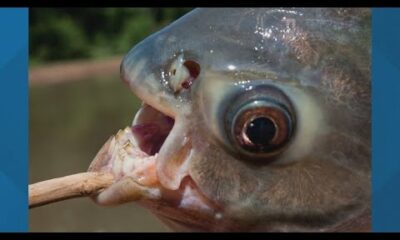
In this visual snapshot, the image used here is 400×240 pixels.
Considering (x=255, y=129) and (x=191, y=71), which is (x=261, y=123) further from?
(x=191, y=71)

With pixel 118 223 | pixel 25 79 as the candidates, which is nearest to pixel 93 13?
pixel 118 223

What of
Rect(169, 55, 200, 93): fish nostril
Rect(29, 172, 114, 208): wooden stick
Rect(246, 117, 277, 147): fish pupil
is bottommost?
Rect(29, 172, 114, 208): wooden stick

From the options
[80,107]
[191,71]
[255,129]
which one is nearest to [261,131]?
[255,129]

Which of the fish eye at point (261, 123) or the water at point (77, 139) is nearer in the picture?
the fish eye at point (261, 123)

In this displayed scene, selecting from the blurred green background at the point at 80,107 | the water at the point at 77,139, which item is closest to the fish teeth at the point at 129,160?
the water at the point at 77,139

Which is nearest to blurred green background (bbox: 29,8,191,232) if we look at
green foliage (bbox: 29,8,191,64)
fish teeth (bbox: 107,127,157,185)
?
green foliage (bbox: 29,8,191,64)

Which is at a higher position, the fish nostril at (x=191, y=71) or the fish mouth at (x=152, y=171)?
the fish nostril at (x=191, y=71)

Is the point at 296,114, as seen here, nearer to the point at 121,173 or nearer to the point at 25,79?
the point at 121,173

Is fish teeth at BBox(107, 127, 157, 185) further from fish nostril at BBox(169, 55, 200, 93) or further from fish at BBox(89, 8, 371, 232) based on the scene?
fish nostril at BBox(169, 55, 200, 93)

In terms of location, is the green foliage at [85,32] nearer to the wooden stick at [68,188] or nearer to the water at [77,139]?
the water at [77,139]
